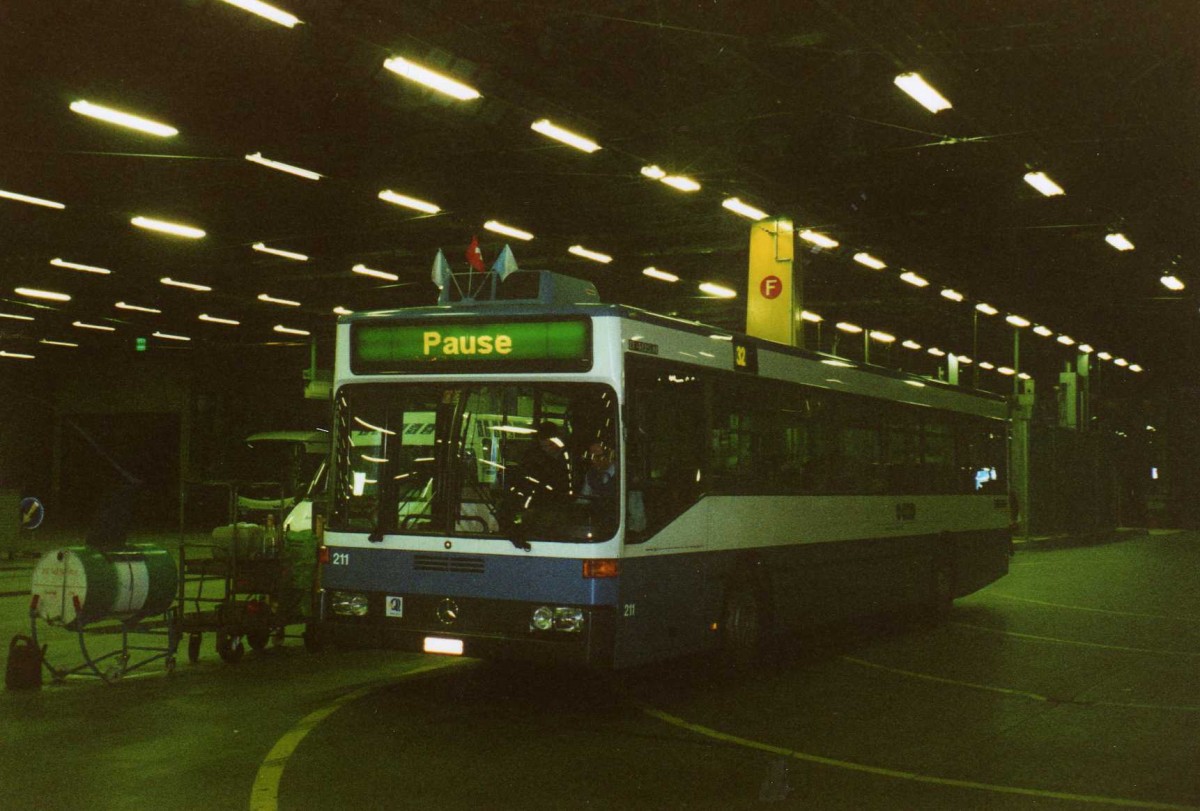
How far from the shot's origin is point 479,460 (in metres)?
9.70

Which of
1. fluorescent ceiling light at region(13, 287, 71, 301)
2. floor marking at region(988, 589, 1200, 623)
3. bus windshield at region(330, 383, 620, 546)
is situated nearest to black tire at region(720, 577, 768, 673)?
bus windshield at region(330, 383, 620, 546)

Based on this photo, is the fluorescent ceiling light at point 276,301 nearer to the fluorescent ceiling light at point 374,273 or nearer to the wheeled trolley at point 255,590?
the fluorescent ceiling light at point 374,273

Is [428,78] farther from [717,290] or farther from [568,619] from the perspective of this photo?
[717,290]

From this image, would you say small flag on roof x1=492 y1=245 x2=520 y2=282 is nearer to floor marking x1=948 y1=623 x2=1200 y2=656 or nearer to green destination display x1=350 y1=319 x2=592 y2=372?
green destination display x1=350 y1=319 x2=592 y2=372

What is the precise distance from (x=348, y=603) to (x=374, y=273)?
20.8 meters

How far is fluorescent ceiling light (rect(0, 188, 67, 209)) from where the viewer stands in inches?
835

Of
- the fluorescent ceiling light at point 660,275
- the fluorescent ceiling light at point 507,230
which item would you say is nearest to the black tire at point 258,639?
the fluorescent ceiling light at point 507,230

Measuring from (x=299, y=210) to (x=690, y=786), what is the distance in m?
17.7

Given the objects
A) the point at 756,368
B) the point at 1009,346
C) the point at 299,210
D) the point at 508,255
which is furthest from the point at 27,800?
the point at 1009,346

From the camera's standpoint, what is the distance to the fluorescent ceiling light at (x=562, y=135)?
56.6 feet

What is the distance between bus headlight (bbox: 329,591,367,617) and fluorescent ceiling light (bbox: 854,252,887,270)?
18608mm

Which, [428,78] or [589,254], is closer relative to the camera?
[428,78]

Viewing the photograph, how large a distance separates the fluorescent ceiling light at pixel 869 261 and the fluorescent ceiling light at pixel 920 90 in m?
11.1

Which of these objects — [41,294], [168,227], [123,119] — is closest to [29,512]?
[41,294]
